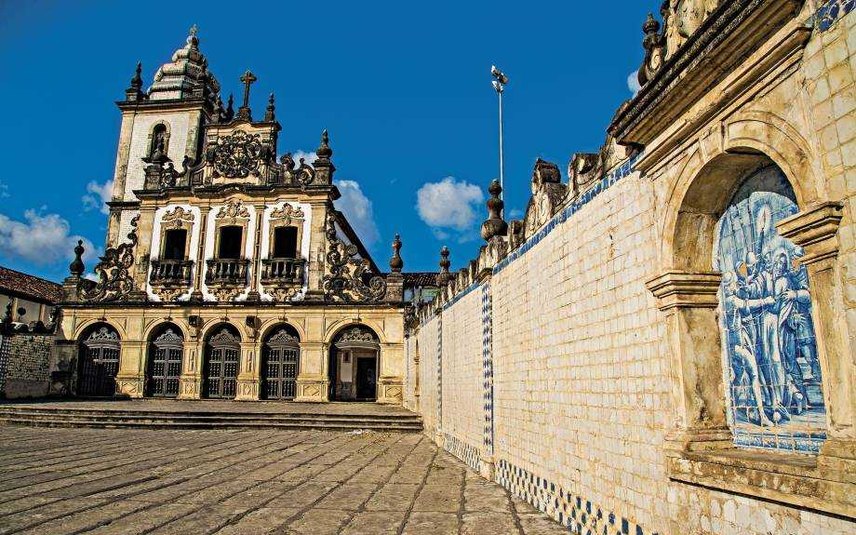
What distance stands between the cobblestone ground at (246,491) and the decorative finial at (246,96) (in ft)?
48.8

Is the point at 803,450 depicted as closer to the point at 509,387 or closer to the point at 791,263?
the point at 791,263

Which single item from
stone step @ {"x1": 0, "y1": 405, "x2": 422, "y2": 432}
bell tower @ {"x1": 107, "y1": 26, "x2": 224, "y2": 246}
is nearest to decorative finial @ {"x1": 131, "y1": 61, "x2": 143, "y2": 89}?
bell tower @ {"x1": 107, "y1": 26, "x2": 224, "y2": 246}

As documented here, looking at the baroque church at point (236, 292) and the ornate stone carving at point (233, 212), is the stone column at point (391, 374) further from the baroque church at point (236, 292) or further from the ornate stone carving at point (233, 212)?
the ornate stone carving at point (233, 212)

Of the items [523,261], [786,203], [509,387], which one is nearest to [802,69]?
[786,203]

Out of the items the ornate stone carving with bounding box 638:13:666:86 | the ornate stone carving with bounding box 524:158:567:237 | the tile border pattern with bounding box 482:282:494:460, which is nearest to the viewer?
the ornate stone carving with bounding box 638:13:666:86

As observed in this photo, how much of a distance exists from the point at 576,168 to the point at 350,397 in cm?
1871

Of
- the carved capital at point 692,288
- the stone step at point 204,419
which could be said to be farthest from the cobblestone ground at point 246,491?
the stone step at point 204,419

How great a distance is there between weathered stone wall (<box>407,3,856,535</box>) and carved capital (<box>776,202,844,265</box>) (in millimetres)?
17

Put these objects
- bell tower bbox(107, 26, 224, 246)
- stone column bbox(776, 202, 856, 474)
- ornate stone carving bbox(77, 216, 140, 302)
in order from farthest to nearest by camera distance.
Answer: bell tower bbox(107, 26, 224, 246), ornate stone carving bbox(77, 216, 140, 302), stone column bbox(776, 202, 856, 474)

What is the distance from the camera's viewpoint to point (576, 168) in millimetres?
5227

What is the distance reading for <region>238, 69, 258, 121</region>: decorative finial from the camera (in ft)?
76.0

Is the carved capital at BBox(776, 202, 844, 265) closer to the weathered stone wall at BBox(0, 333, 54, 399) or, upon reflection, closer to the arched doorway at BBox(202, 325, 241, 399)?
the arched doorway at BBox(202, 325, 241, 399)

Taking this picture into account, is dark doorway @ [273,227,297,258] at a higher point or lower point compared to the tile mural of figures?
higher

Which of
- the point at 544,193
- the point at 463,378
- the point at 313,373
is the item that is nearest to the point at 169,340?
the point at 313,373
